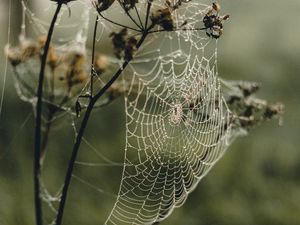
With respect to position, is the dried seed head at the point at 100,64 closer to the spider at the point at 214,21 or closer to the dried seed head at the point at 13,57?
the dried seed head at the point at 13,57

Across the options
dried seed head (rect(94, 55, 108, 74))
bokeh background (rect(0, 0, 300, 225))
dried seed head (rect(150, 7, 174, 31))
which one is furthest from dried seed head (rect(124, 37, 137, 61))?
bokeh background (rect(0, 0, 300, 225))

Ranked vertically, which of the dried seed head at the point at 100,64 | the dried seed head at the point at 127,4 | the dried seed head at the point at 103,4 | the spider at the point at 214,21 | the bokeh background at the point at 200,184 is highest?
the spider at the point at 214,21

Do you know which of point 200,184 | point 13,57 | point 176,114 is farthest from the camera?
point 200,184

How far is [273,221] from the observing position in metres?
8.59

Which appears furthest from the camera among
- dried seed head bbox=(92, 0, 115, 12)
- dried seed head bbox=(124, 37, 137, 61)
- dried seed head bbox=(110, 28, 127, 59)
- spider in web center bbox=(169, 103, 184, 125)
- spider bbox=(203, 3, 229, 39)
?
spider in web center bbox=(169, 103, 184, 125)

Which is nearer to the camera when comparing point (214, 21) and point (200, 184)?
point (214, 21)

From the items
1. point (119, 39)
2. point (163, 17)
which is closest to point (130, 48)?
point (163, 17)

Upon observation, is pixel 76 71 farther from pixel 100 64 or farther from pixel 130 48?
pixel 130 48

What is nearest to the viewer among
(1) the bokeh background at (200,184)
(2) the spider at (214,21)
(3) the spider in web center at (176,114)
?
(2) the spider at (214,21)

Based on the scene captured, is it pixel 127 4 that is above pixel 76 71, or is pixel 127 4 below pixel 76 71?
above

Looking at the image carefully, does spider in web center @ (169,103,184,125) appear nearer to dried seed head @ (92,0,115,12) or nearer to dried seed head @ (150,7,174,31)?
dried seed head @ (150,7,174,31)

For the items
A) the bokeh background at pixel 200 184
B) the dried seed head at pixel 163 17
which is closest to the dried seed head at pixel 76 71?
the dried seed head at pixel 163 17

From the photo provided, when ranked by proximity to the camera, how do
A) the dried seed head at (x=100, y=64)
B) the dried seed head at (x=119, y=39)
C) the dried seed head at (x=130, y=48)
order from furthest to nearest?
the dried seed head at (x=100, y=64)
the dried seed head at (x=119, y=39)
the dried seed head at (x=130, y=48)

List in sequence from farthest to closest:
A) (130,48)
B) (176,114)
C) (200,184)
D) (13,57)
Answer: (200,184) → (176,114) → (13,57) → (130,48)
